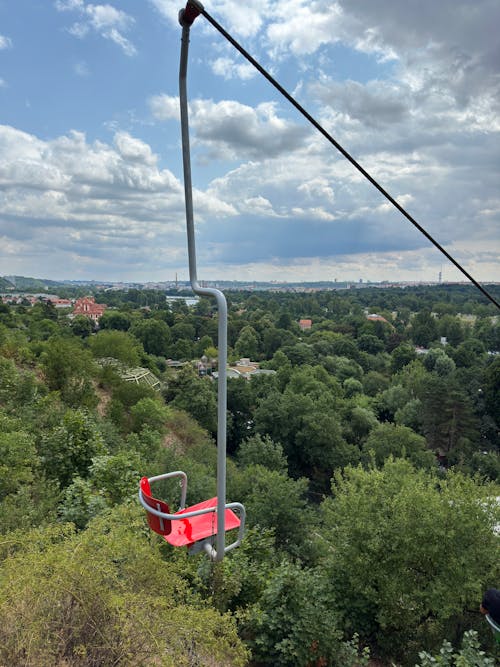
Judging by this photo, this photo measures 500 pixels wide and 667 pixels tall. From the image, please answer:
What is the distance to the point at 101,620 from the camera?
3.28 metres

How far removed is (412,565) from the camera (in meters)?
7.52

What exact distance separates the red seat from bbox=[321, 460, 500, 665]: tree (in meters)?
4.08

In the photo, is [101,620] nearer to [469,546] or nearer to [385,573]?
[385,573]

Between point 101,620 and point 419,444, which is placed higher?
point 101,620

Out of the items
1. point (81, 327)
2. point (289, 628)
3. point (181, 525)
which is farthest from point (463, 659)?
point (81, 327)

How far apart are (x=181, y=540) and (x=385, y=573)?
17.0 ft

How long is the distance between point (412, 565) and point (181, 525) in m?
5.66

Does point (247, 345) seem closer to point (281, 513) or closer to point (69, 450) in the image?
point (281, 513)

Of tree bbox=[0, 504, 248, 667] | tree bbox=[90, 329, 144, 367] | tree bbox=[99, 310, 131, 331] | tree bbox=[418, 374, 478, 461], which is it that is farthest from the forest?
tree bbox=[99, 310, 131, 331]

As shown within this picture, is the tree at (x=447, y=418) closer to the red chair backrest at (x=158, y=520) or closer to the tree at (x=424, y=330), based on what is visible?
the red chair backrest at (x=158, y=520)

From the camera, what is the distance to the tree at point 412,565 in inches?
270

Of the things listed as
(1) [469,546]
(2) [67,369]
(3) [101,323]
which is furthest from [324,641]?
(3) [101,323]

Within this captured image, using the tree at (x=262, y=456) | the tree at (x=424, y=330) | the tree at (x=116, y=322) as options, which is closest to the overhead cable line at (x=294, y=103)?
the tree at (x=262, y=456)

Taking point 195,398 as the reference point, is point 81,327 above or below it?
above
